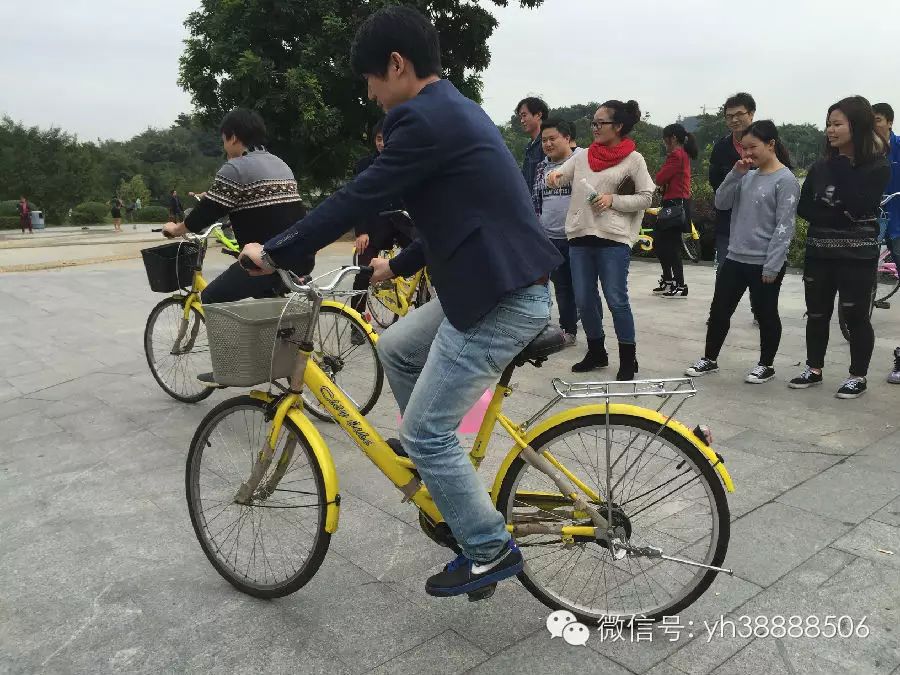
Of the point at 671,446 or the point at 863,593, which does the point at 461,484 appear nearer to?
the point at 671,446

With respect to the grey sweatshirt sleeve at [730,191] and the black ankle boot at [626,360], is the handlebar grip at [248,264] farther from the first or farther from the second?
the grey sweatshirt sleeve at [730,191]

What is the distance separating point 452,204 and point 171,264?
3098 millimetres

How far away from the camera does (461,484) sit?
228cm

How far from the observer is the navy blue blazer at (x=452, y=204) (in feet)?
6.71

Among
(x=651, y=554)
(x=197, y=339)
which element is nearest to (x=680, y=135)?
(x=197, y=339)

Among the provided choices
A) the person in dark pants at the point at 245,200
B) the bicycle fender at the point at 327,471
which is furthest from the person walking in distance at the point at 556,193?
the bicycle fender at the point at 327,471

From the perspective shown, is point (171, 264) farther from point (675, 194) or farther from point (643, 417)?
point (675, 194)

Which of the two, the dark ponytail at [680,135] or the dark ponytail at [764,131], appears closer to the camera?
the dark ponytail at [764,131]

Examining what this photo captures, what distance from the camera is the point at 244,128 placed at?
4402mm

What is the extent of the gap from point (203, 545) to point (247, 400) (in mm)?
689

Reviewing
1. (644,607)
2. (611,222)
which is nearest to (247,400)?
(644,607)

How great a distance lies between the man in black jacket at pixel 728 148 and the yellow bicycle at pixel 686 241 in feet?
14.1

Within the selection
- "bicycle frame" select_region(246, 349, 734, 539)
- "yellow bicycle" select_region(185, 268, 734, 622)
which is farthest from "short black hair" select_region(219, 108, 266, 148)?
"bicycle frame" select_region(246, 349, 734, 539)

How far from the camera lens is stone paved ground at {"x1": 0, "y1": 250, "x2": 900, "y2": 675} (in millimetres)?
2363
